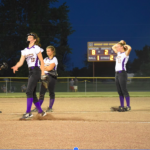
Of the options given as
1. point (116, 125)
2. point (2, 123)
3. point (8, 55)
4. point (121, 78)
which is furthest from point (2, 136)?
point (8, 55)

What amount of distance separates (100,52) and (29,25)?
1488 cm

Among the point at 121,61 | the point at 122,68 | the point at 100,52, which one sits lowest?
the point at 122,68

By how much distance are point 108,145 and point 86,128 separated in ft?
3.89

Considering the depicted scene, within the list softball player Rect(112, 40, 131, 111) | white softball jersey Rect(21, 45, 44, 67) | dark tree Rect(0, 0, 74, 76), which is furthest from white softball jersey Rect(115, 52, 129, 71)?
dark tree Rect(0, 0, 74, 76)

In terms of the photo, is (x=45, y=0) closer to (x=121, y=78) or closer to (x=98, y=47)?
(x=98, y=47)

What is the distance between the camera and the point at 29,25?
35344mm

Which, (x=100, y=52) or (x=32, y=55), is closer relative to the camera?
(x=32, y=55)

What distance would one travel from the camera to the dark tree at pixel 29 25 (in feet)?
117

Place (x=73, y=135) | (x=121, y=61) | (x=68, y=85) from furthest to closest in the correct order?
1. (x=68, y=85)
2. (x=121, y=61)
3. (x=73, y=135)

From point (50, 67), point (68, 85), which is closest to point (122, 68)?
point (50, 67)

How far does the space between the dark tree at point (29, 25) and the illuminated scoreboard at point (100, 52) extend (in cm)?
1229

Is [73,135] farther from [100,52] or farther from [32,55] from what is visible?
[100,52]

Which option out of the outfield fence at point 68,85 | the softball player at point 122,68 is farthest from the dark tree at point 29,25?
the softball player at point 122,68

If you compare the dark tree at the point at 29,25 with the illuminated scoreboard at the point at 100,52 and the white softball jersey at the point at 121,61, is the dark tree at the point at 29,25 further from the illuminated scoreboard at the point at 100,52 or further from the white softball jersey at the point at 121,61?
the white softball jersey at the point at 121,61
